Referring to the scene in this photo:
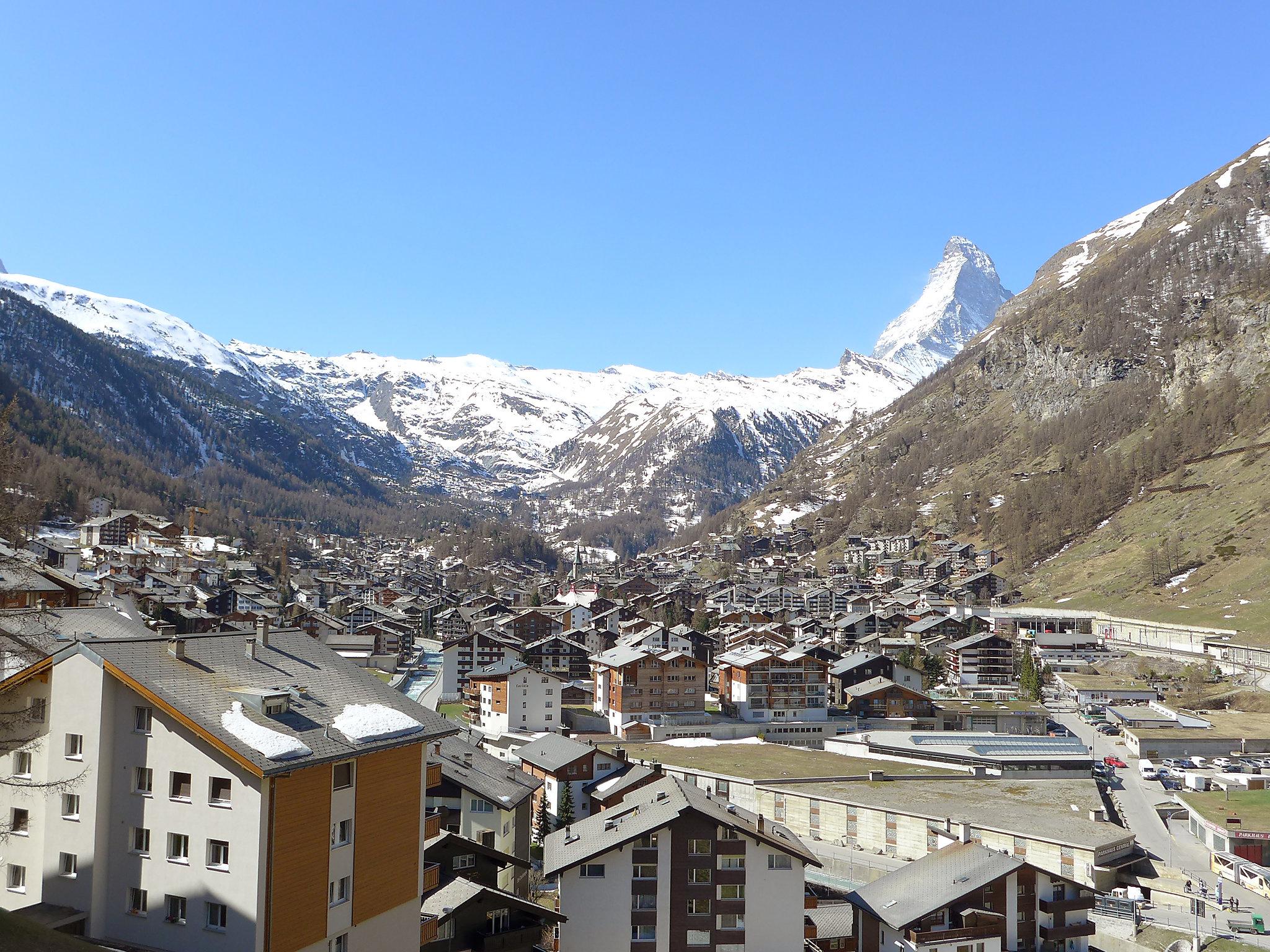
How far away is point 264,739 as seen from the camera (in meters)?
15.7

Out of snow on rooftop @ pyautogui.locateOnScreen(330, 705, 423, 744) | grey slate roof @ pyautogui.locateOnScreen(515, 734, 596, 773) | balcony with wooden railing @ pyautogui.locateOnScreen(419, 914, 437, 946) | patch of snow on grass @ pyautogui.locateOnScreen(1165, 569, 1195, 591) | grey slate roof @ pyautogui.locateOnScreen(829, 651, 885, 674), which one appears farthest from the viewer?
patch of snow on grass @ pyautogui.locateOnScreen(1165, 569, 1195, 591)

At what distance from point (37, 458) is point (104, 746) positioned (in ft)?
501

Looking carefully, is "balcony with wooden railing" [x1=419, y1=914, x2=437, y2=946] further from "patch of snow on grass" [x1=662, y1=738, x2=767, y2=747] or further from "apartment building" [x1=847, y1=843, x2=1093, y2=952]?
"patch of snow on grass" [x1=662, y1=738, x2=767, y2=747]

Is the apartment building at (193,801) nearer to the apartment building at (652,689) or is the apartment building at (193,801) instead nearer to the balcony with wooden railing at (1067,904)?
the balcony with wooden railing at (1067,904)

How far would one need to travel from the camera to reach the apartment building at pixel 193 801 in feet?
51.2

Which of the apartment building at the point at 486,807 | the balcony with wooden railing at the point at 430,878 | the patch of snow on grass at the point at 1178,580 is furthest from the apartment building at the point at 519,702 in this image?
the patch of snow on grass at the point at 1178,580

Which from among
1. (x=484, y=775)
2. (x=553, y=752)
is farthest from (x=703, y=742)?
(x=484, y=775)

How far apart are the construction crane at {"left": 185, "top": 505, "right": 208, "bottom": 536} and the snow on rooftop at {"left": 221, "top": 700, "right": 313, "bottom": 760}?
144 metres

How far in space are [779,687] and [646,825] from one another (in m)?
45.7

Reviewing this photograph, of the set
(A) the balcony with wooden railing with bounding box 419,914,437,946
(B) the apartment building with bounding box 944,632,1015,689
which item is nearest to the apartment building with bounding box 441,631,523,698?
(B) the apartment building with bounding box 944,632,1015,689

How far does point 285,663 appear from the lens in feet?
61.8

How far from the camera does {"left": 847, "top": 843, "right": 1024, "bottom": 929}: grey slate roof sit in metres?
29.4

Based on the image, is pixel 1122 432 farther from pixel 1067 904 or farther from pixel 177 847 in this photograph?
pixel 177 847

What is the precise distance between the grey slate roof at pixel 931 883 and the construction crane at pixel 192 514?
137 m
